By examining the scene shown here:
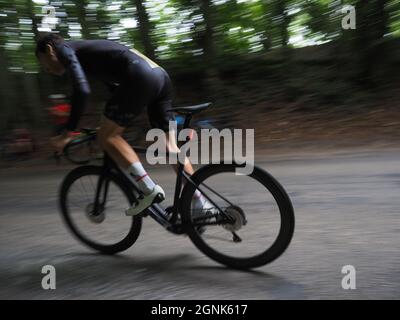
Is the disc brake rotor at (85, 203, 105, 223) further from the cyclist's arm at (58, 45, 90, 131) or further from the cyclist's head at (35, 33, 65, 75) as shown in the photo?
the cyclist's head at (35, 33, 65, 75)

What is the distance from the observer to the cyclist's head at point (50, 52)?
3.36 meters

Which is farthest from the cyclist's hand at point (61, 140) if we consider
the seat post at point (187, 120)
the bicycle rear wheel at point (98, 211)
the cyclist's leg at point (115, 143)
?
the seat post at point (187, 120)

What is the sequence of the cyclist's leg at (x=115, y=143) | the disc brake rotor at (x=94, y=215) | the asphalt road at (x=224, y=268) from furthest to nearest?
1. the disc brake rotor at (x=94, y=215)
2. the cyclist's leg at (x=115, y=143)
3. the asphalt road at (x=224, y=268)

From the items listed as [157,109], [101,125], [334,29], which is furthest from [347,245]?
[334,29]

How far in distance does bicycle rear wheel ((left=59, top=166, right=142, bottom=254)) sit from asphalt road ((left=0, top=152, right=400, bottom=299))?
115mm

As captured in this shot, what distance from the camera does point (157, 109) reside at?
377 cm

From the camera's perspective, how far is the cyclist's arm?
3229 mm

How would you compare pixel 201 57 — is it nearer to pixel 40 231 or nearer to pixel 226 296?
pixel 40 231

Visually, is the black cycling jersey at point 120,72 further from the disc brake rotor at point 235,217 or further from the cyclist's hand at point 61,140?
the disc brake rotor at point 235,217

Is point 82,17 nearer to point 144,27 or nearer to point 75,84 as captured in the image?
point 144,27

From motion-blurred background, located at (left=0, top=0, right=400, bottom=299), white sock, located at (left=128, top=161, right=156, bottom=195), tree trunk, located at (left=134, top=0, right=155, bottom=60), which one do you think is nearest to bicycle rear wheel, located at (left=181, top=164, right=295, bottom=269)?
motion-blurred background, located at (left=0, top=0, right=400, bottom=299)

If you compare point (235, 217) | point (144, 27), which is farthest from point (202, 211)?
point (144, 27)

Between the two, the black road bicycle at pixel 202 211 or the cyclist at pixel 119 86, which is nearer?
the black road bicycle at pixel 202 211

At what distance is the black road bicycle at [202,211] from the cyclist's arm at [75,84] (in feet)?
0.82
